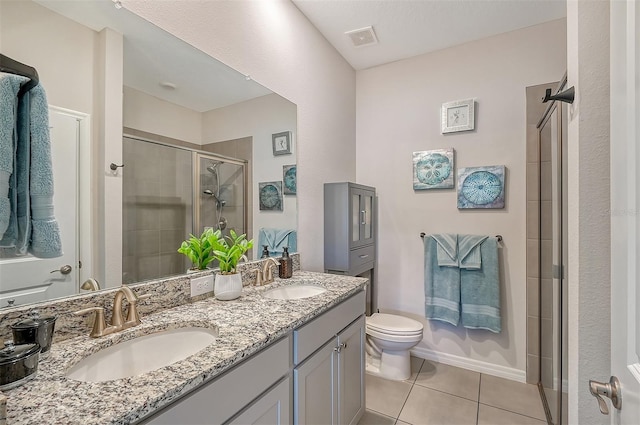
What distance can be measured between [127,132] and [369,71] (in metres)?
2.37

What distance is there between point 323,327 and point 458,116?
2.07 m

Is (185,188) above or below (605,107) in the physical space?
below

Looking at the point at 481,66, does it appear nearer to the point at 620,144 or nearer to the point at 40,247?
the point at 620,144

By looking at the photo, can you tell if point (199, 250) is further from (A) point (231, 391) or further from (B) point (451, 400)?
(B) point (451, 400)

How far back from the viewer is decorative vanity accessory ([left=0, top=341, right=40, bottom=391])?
1.99ft

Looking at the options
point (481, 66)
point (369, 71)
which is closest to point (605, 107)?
point (481, 66)

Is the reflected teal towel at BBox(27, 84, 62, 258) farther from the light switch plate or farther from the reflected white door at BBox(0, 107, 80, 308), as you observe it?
the light switch plate

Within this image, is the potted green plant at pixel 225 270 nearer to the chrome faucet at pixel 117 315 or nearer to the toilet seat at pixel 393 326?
the chrome faucet at pixel 117 315

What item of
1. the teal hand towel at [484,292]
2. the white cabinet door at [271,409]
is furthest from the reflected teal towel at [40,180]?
the teal hand towel at [484,292]

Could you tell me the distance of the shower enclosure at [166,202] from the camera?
110 centimetres

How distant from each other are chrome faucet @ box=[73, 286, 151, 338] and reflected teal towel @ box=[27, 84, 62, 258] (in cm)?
23

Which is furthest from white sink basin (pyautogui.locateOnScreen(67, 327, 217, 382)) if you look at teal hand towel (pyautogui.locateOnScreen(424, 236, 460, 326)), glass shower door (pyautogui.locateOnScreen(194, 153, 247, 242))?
teal hand towel (pyautogui.locateOnScreen(424, 236, 460, 326))

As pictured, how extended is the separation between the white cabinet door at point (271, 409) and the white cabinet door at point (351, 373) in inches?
17.0

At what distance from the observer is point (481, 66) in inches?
90.9
